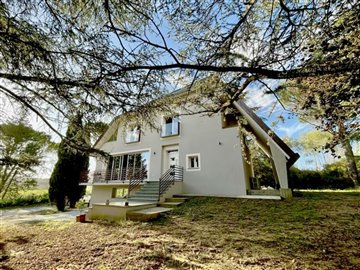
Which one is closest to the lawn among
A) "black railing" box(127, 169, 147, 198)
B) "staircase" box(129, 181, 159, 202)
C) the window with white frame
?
"staircase" box(129, 181, 159, 202)

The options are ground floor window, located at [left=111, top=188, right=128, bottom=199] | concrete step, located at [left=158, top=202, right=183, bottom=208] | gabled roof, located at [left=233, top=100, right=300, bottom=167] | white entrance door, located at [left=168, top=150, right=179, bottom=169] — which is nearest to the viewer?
gabled roof, located at [left=233, top=100, right=300, bottom=167]

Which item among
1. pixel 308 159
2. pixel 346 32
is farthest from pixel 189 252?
pixel 308 159

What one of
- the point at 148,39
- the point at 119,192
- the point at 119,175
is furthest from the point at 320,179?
the point at 148,39

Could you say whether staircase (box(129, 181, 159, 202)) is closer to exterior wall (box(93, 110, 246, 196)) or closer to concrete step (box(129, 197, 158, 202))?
concrete step (box(129, 197, 158, 202))

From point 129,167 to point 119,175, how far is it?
0.87m

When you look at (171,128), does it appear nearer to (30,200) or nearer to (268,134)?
(268,134)

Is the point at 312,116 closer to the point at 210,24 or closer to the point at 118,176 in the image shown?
the point at 210,24

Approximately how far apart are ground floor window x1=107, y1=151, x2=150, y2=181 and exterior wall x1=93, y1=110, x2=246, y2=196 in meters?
0.52

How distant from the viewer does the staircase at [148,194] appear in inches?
384

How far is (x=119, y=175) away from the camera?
44.3ft

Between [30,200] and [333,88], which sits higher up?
[333,88]

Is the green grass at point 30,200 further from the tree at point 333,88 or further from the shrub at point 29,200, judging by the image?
the tree at point 333,88

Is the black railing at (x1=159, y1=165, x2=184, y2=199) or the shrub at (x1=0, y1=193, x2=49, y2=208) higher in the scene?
the black railing at (x1=159, y1=165, x2=184, y2=199)

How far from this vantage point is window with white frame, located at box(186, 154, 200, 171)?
1123 cm
